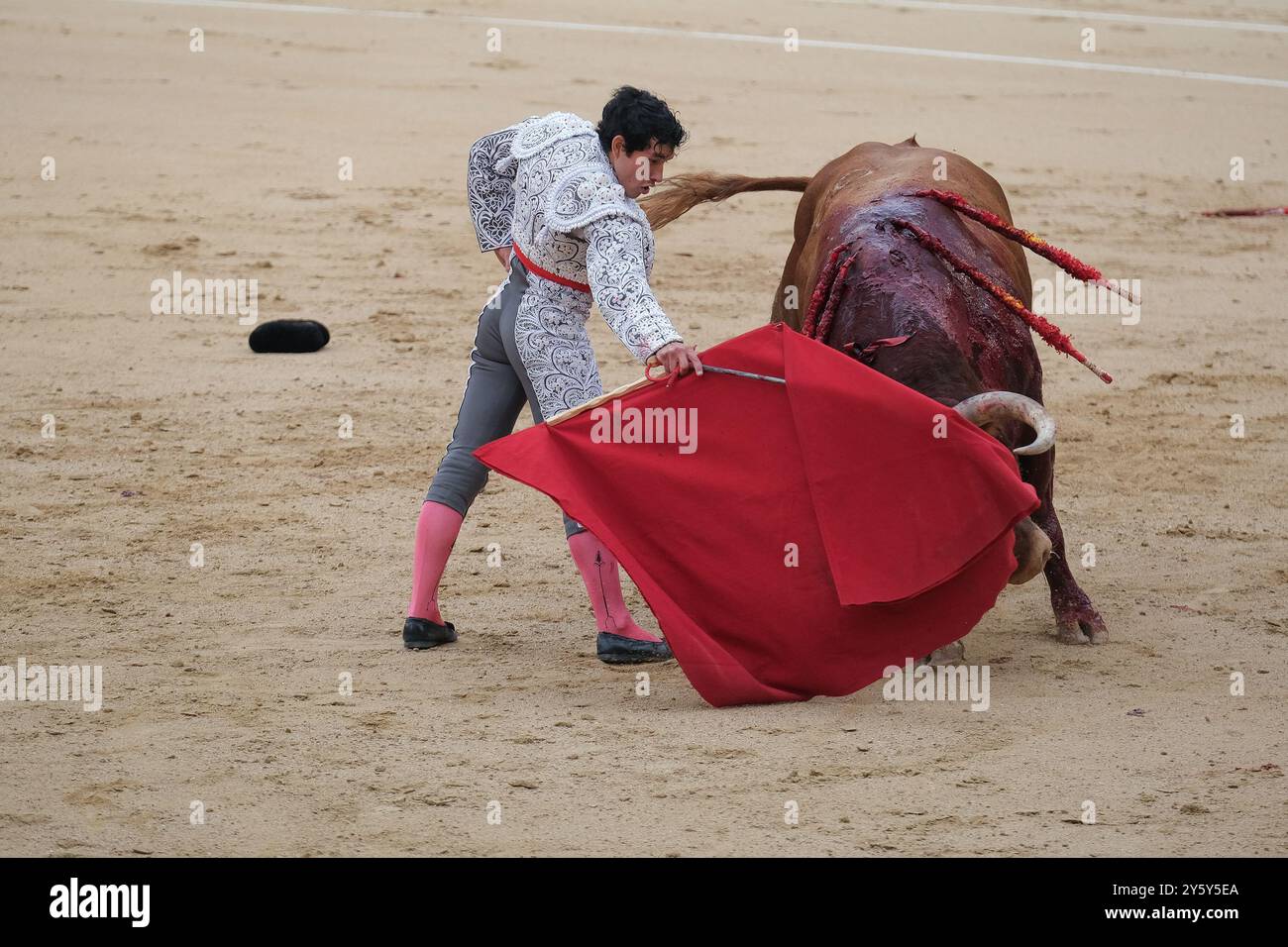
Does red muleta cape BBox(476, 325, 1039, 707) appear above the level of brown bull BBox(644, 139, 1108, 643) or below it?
below

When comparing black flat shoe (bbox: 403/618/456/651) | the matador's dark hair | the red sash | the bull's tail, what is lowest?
black flat shoe (bbox: 403/618/456/651)

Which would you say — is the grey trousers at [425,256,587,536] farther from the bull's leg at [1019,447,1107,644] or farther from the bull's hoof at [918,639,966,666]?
the bull's leg at [1019,447,1107,644]

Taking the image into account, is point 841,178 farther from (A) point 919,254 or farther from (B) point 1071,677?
(B) point 1071,677

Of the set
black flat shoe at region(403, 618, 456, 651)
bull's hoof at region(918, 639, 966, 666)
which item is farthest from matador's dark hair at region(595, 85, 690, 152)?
bull's hoof at region(918, 639, 966, 666)

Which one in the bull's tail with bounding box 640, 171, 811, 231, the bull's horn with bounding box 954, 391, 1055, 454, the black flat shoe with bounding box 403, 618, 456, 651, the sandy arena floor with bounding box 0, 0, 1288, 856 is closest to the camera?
the sandy arena floor with bounding box 0, 0, 1288, 856

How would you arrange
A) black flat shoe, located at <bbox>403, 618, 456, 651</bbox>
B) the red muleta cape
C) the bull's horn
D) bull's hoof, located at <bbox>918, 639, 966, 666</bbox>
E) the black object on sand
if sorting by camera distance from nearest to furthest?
the red muleta cape < the bull's horn < bull's hoof, located at <bbox>918, 639, 966, 666</bbox> < black flat shoe, located at <bbox>403, 618, 456, 651</bbox> < the black object on sand

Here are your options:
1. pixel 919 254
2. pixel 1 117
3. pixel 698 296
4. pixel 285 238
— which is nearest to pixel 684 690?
pixel 919 254

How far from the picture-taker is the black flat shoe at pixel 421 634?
15.6ft

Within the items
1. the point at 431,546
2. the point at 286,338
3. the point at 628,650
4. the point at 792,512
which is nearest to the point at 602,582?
the point at 628,650

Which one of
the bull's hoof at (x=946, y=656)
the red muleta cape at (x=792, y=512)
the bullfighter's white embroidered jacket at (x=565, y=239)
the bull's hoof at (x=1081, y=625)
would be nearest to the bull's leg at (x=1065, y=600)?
the bull's hoof at (x=1081, y=625)

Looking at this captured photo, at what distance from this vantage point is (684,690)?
443 centimetres

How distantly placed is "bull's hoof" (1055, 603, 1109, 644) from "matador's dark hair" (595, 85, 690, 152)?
1783 millimetres

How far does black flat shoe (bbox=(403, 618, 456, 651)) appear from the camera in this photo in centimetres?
475

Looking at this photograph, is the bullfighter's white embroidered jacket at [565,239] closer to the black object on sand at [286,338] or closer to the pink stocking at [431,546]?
the pink stocking at [431,546]
